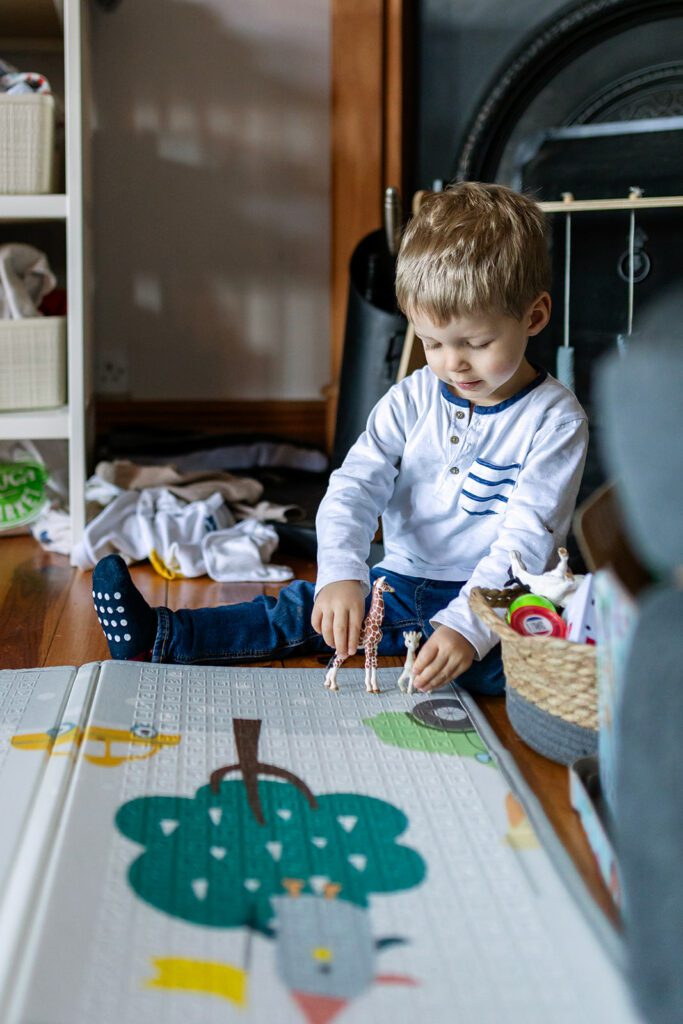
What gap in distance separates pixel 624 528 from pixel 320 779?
0.38m

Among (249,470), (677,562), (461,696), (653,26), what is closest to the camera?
(677,562)

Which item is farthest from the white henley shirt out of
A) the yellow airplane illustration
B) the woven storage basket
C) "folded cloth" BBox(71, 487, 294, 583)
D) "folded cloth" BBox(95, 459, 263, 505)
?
"folded cloth" BBox(95, 459, 263, 505)

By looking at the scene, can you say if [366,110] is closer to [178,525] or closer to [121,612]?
[178,525]

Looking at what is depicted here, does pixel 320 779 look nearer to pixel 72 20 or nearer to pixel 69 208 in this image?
pixel 69 208

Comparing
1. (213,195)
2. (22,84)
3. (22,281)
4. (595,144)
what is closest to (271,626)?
(22,281)

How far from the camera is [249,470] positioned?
214 centimetres

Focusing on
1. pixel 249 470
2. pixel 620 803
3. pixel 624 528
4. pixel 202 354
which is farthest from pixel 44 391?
pixel 620 803

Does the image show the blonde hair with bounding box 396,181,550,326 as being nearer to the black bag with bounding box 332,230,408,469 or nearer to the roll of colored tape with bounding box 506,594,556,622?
the roll of colored tape with bounding box 506,594,556,622

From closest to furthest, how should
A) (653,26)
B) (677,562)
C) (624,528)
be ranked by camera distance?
(677,562) → (624,528) → (653,26)

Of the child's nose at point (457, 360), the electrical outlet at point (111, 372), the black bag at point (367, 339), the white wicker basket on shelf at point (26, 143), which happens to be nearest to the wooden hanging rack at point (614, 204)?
the black bag at point (367, 339)

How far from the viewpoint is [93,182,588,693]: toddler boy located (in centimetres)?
110

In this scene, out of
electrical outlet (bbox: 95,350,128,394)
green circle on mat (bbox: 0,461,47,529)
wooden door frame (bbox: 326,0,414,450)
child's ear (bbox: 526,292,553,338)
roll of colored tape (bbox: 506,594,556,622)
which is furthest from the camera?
electrical outlet (bbox: 95,350,128,394)

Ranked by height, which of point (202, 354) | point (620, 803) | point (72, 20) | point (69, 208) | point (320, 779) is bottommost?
point (320, 779)

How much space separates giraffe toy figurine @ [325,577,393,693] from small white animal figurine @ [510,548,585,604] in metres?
0.14
